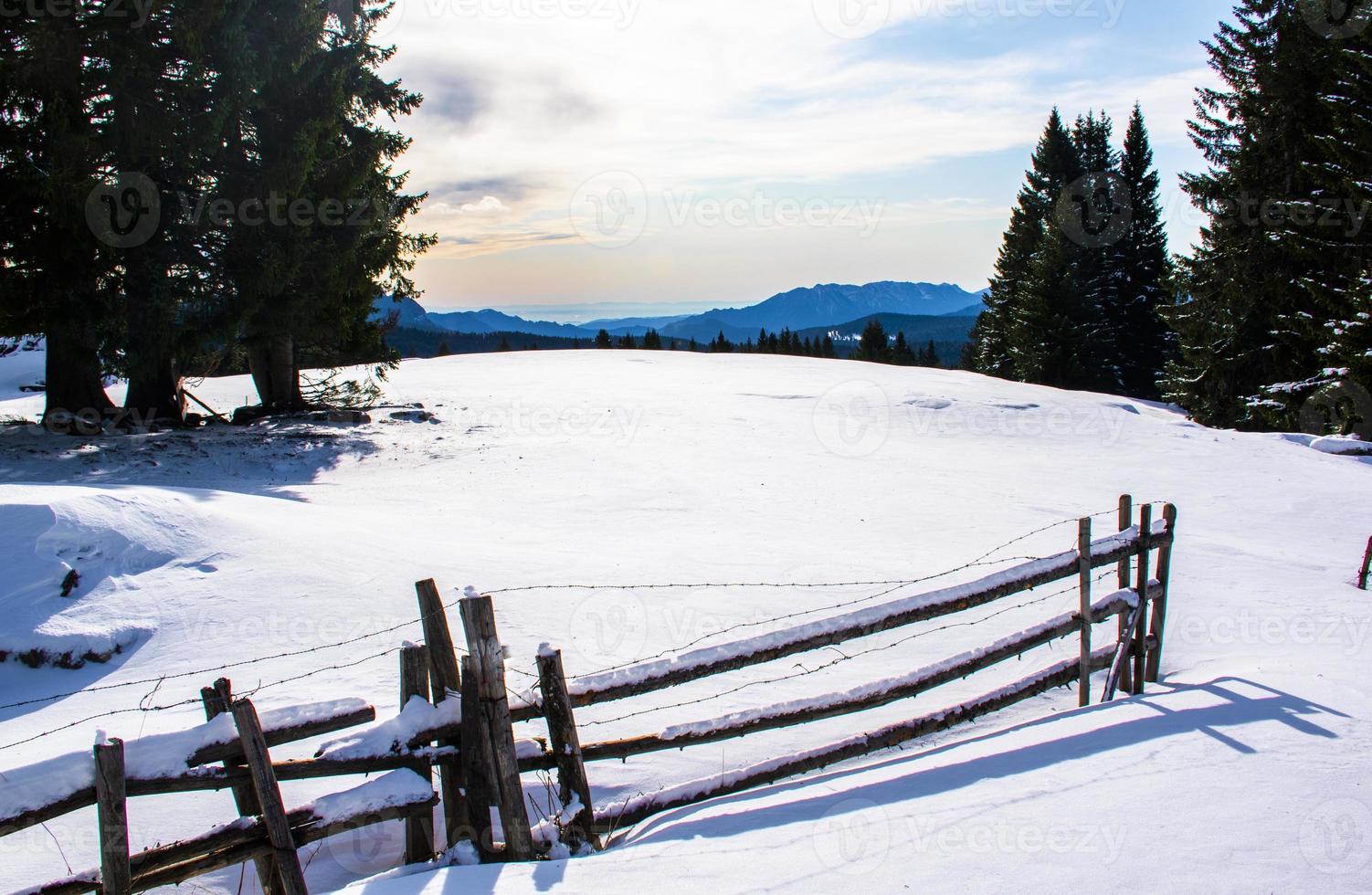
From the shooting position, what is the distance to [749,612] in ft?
26.7

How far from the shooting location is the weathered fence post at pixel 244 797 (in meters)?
3.83

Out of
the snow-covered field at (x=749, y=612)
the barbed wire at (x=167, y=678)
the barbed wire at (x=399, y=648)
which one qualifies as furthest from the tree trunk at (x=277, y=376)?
the barbed wire at (x=167, y=678)

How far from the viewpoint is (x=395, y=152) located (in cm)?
1905

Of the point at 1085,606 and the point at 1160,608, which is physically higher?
the point at 1085,606

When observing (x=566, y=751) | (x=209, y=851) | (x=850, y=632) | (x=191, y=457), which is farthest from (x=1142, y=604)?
(x=191, y=457)

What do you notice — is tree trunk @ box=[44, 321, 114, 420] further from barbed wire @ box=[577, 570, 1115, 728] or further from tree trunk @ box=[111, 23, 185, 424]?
barbed wire @ box=[577, 570, 1115, 728]

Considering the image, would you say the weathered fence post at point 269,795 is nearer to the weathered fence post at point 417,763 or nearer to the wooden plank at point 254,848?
the wooden plank at point 254,848

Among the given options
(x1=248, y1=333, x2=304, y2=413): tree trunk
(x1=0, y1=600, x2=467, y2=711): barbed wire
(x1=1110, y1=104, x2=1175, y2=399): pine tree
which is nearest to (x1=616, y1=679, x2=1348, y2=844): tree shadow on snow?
(x1=0, y1=600, x2=467, y2=711): barbed wire

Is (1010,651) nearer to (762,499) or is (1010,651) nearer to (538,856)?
(538,856)

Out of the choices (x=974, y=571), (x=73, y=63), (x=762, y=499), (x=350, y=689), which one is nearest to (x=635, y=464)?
(x=762, y=499)

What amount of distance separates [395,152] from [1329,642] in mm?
19764

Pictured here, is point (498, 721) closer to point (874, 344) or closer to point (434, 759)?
point (434, 759)

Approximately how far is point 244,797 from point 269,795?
14.9 inches

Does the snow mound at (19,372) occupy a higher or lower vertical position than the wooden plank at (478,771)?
higher
